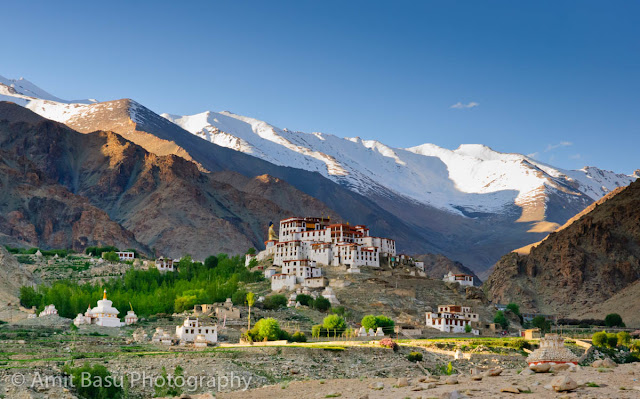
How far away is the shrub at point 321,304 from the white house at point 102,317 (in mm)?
21232

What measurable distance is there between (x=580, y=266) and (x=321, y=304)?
6692 cm

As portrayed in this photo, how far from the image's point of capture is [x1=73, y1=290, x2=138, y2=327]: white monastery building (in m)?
83.2

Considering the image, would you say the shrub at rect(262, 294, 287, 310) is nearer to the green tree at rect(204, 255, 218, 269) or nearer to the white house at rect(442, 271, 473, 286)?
the green tree at rect(204, 255, 218, 269)

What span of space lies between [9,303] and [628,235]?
4043 inches

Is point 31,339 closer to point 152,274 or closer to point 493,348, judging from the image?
point 493,348

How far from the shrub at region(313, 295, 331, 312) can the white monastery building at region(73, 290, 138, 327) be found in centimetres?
1957

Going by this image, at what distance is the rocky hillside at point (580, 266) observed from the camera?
470ft

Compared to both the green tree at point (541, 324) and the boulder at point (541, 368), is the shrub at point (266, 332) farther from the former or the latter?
the green tree at point (541, 324)

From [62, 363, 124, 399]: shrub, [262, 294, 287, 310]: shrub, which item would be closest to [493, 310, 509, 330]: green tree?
[262, 294, 287, 310]: shrub

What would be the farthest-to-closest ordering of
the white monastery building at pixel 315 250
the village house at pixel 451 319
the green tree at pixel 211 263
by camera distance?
1. the green tree at pixel 211 263
2. the white monastery building at pixel 315 250
3. the village house at pixel 451 319

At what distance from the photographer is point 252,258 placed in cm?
12606

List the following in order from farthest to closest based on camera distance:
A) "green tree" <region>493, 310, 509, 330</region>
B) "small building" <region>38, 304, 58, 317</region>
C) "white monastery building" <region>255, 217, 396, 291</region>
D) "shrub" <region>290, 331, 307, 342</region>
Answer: "white monastery building" <region>255, 217, 396, 291</region> < "green tree" <region>493, 310, 509, 330</region> < "small building" <region>38, 304, 58, 317</region> < "shrub" <region>290, 331, 307, 342</region>

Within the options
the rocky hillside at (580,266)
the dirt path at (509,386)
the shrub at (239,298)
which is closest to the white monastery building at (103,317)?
the shrub at (239,298)

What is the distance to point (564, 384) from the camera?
29359 mm
